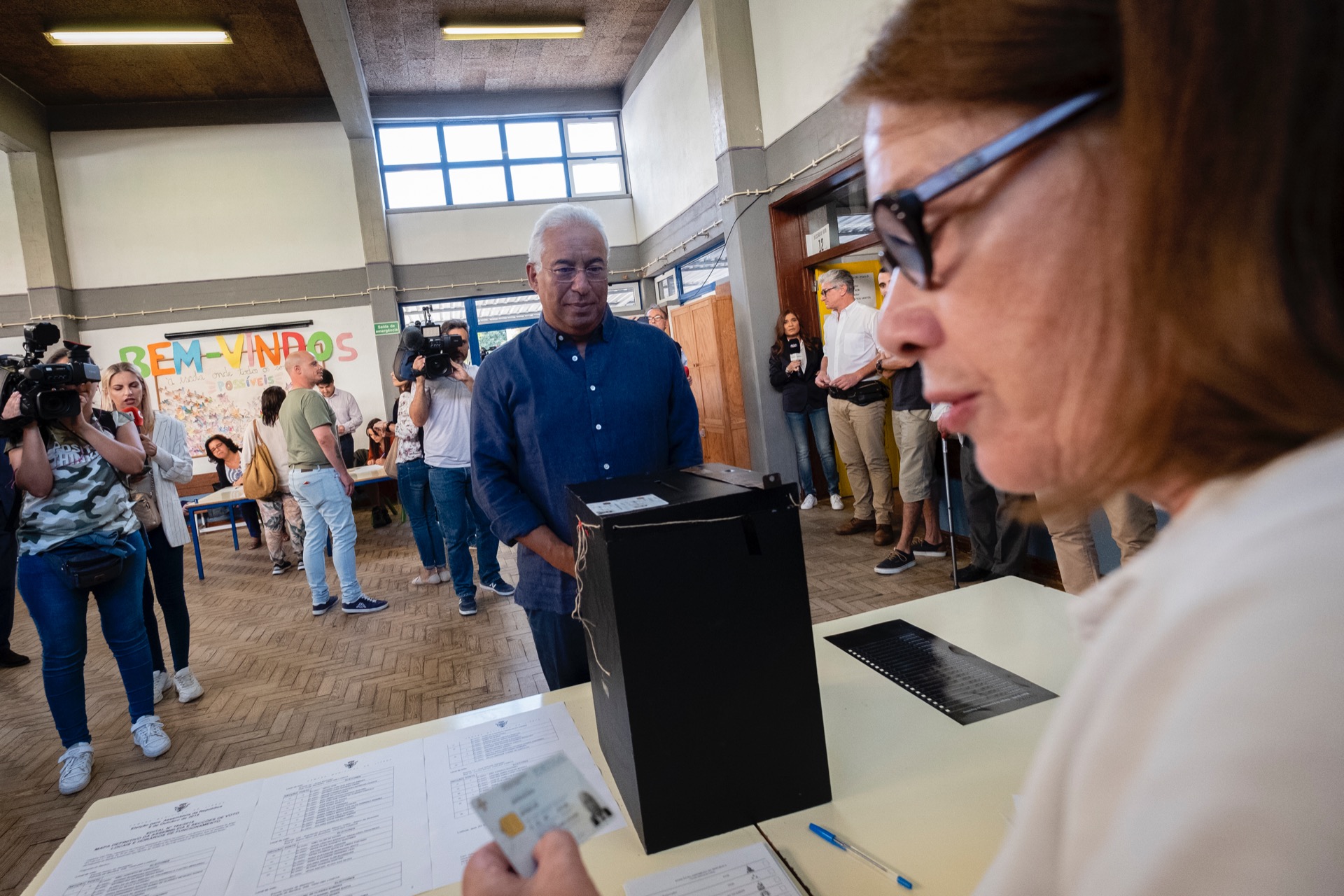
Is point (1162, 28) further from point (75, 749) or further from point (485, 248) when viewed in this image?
point (485, 248)

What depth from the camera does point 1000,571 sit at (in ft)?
11.5

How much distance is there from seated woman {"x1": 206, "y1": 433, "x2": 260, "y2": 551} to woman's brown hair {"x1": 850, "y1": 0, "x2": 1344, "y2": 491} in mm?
7902

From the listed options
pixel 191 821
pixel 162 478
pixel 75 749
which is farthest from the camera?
pixel 162 478

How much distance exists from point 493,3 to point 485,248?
3.10 meters

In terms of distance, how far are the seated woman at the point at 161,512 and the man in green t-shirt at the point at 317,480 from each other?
616 mm

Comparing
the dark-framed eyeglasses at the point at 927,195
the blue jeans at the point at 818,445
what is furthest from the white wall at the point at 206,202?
the dark-framed eyeglasses at the point at 927,195

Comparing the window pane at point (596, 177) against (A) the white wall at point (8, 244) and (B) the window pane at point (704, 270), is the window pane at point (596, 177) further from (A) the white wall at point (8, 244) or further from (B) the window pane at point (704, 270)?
(A) the white wall at point (8, 244)

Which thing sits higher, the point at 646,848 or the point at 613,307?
the point at 613,307

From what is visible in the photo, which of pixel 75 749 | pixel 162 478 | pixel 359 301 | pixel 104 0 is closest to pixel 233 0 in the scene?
pixel 104 0

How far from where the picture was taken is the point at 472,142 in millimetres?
9617

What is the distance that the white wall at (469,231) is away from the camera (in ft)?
31.0

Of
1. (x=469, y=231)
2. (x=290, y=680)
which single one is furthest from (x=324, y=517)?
(x=469, y=231)

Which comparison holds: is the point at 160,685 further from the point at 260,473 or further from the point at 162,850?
the point at 162,850

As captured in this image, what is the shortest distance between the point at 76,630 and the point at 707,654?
9.01 ft
